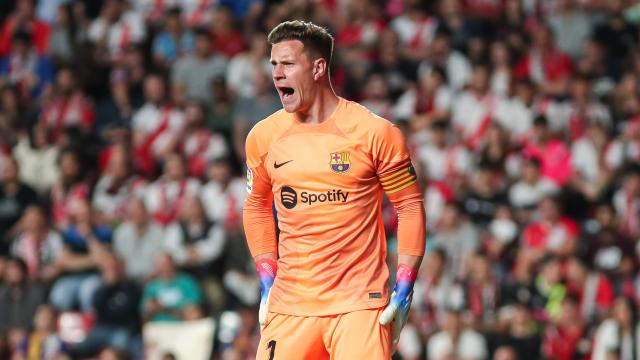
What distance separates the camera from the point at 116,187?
15211mm

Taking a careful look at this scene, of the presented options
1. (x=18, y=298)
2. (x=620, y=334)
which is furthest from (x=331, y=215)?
(x=18, y=298)

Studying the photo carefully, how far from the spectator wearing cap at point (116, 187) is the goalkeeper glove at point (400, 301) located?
871cm

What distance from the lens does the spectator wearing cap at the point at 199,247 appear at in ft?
45.0

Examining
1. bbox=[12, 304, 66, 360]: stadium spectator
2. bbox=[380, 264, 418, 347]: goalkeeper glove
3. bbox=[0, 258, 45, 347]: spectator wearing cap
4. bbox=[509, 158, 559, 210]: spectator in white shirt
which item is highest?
bbox=[380, 264, 418, 347]: goalkeeper glove

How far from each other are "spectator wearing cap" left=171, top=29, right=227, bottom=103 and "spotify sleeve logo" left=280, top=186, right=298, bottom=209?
385 inches

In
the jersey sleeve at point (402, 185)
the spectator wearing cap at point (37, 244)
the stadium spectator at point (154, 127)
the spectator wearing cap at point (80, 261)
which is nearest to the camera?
the jersey sleeve at point (402, 185)

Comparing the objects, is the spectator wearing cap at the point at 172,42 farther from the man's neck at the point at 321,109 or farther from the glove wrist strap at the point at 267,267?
the man's neck at the point at 321,109

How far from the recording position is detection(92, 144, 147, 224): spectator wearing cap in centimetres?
1501

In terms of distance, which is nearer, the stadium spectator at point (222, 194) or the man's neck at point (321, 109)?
the man's neck at point (321, 109)

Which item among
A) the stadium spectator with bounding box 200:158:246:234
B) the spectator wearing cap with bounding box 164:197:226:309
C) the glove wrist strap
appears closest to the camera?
the glove wrist strap

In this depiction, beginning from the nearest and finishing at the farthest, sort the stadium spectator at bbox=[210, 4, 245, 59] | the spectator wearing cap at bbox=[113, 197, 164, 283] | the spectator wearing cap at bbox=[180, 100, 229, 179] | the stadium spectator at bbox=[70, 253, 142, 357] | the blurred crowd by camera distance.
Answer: the blurred crowd
the stadium spectator at bbox=[70, 253, 142, 357]
the spectator wearing cap at bbox=[113, 197, 164, 283]
the spectator wearing cap at bbox=[180, 100, 229, 179]
the stadium spectator at bbox=[210, 4, 245, 59]


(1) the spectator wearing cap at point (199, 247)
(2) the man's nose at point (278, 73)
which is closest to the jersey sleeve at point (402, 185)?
(2) the man's nose at point (278, 73)

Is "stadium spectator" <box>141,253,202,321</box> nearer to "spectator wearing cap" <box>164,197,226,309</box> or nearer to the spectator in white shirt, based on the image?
"spectator wearing cap" <box>164,197,226,309</box>

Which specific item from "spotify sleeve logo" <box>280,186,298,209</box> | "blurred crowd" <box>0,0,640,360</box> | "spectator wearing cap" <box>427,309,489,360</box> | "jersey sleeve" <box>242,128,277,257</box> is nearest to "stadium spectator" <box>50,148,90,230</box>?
"blurred crowd" <box>0,0,640,360</box>
